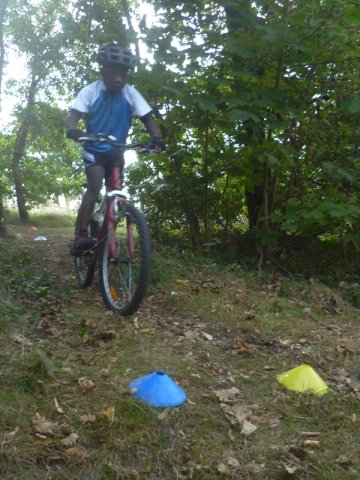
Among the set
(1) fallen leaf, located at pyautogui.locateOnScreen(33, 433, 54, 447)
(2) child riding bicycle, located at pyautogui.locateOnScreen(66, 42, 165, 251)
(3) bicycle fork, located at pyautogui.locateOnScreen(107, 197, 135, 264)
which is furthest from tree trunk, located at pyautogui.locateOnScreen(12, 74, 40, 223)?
(1) fallen leaf, located at pyautogui.locateOnScreen(33, 433, 54, 447)

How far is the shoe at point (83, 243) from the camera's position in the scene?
4.63m

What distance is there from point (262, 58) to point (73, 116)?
6.88 feet

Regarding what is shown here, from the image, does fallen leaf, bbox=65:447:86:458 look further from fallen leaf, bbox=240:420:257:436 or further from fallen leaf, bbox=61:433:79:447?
fallen leaf, bbox=240:420:257:436

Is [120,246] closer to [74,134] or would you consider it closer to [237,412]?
[74,134]

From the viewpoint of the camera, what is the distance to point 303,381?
3123 millimetres

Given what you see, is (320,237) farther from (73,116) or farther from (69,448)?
(69,448)

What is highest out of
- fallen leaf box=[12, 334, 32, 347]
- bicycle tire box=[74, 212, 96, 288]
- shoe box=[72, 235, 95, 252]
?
shoe box=[72, 235, 95, 252]

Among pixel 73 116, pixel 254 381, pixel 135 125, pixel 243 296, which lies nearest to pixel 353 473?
pixel 254 381

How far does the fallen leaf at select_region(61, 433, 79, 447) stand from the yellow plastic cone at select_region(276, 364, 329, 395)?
1.35 metres

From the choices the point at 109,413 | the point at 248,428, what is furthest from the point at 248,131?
the point at 109,413

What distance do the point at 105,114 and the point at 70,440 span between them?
305 centimetres

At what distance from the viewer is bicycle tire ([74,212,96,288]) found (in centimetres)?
478

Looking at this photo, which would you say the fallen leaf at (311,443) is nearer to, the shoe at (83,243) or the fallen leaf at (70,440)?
the fallen leaf at (70,440)

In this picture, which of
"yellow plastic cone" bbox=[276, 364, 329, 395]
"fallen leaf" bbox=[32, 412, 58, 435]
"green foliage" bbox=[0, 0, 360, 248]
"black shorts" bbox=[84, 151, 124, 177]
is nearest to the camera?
"fallen leaf" bbox=[32, 412, 58, 435]
